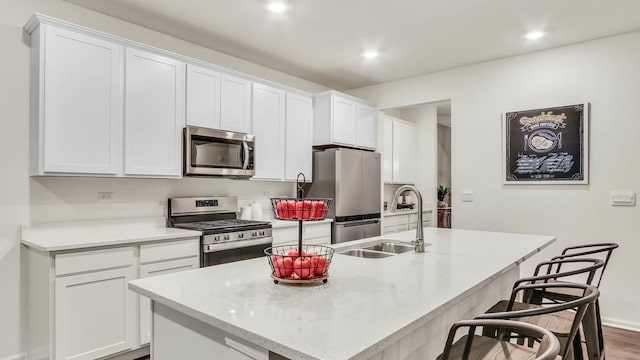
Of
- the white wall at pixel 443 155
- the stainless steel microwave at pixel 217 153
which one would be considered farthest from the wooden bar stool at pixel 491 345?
the white wall at pixel 443 155

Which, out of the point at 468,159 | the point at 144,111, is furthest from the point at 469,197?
the point at 144,111

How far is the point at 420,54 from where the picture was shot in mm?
3994

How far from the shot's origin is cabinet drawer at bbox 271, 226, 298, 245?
3.61 meters

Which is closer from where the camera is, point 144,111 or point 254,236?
point 144,111

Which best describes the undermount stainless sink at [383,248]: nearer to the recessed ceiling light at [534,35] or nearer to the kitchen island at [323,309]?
the kitchen island at [323,309]

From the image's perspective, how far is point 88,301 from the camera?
236 centimetres

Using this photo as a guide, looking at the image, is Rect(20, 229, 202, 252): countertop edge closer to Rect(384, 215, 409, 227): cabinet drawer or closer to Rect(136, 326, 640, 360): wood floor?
Rect(136, 326, 640, 360): wood floor

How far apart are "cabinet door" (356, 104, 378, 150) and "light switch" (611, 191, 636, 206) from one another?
263 centimetres

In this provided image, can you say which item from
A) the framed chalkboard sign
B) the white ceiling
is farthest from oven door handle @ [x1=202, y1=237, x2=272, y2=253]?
the framed chalkboard sign

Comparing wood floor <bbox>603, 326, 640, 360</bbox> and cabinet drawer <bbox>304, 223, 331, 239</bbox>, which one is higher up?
cabinet drawer <bbox>304, 223, 331, 239</bbox>

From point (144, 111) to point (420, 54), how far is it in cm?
274

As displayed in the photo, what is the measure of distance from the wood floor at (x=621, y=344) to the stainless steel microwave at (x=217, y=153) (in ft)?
5.02

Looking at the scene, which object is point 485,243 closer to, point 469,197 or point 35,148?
point 469,197

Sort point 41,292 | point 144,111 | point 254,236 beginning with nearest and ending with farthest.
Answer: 1. point 41,292
2. point 144,111
3. point 254,236
